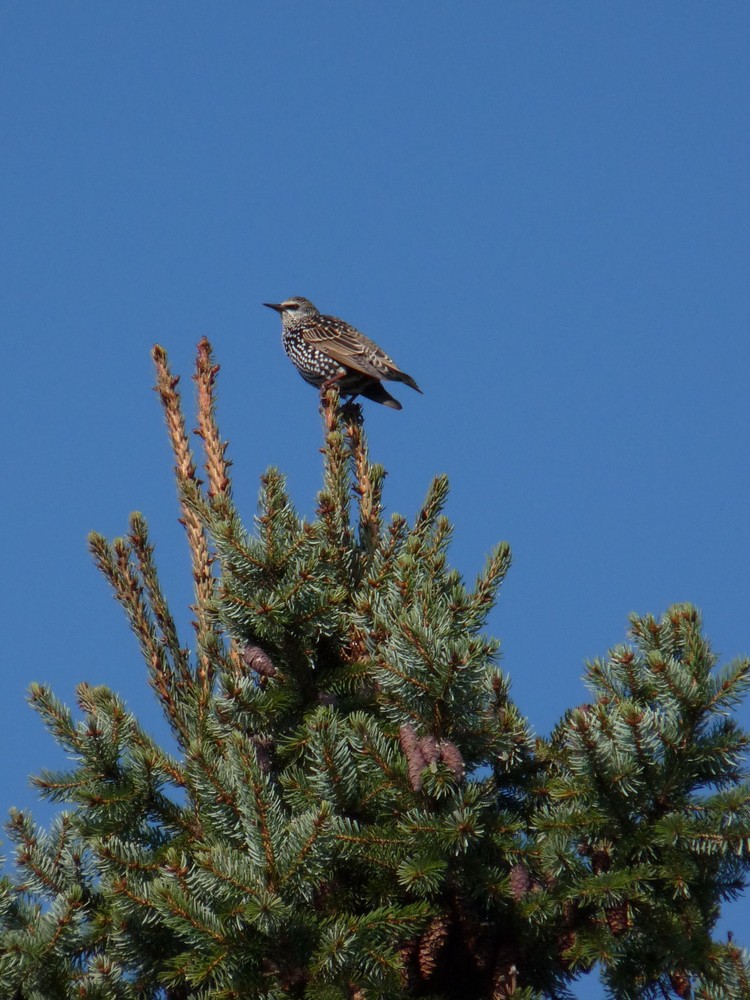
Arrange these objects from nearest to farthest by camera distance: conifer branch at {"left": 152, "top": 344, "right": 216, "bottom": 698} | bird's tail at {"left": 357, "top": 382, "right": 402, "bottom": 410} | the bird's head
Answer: conifer branch at {"left": 152, "top": 344, "right": 216, "bottom": 698} < bird's tail at {"left": 357, "top": 382, "right": 402, "bottom": 410} < the bird's head

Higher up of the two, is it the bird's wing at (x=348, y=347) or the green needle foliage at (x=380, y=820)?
the bird's wing at (x=348, y=347)

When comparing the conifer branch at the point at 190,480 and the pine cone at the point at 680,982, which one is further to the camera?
the conifer branch at the point at 190,480

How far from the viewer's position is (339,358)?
8.87 metres

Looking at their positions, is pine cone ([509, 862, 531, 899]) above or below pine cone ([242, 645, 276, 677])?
below

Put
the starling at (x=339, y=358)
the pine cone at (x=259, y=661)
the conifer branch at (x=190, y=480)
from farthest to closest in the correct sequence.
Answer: the starling at (x=339, y=358)
the conifer branch at (x=190, y=480)
the pine cone at (x=259, y=661)

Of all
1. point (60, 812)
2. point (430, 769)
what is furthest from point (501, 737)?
point (60, 812)

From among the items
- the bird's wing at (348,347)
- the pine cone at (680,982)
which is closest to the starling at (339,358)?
the bird's wing at (348,347)

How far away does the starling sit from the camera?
28.6 feet

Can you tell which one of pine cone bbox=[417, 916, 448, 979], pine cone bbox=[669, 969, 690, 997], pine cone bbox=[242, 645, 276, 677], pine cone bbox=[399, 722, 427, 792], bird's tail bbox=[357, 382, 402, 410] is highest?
bird's tail bbox=[357, 382, 402, 410]

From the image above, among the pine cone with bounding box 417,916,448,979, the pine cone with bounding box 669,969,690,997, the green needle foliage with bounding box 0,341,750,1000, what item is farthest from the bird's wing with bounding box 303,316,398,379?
the pine cone with bounding box 669,969,690,997

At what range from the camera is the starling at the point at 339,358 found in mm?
8703

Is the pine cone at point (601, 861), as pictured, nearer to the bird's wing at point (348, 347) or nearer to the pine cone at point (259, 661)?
the pine cone at point (259, 661)

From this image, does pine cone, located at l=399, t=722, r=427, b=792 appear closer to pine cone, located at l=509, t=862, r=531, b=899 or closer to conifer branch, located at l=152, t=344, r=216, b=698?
pine cone, located at l=509, t=862, r=531, b=899

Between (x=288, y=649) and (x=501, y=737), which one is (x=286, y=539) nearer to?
(x=288, y=649)
